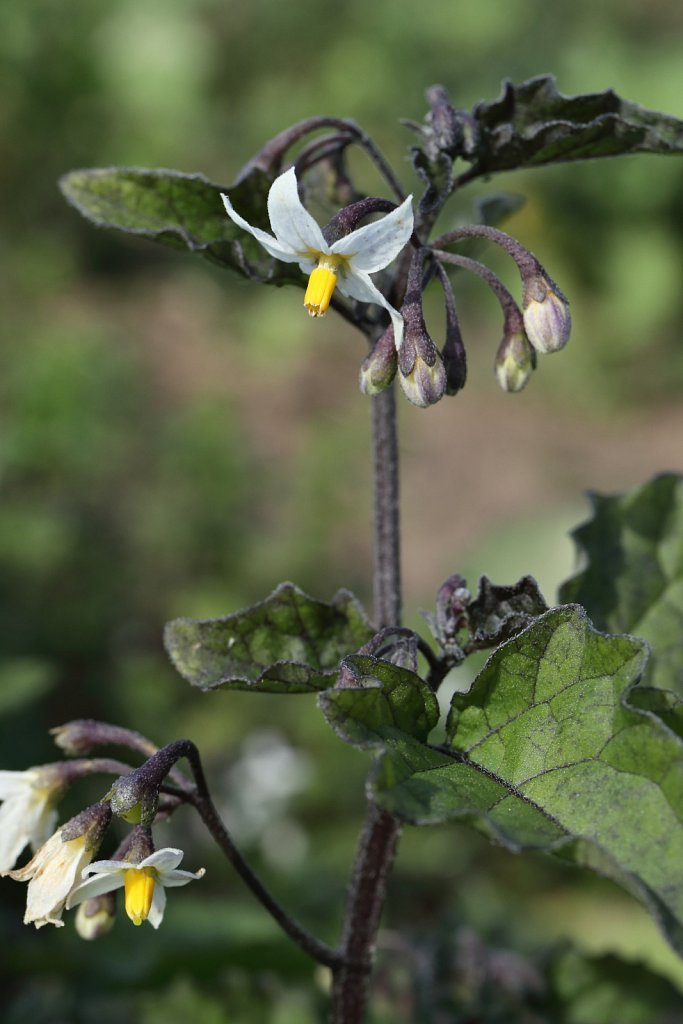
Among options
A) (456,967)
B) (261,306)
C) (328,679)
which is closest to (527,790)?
(328,679)

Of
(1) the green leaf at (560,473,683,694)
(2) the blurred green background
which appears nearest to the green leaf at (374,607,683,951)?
(1) the green leaf at (560,473,683,694)

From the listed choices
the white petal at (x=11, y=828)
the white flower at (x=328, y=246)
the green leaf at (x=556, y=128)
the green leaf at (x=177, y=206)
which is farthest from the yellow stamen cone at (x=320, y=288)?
the white petal at (x=11, y=828)

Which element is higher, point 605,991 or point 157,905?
point 157,905

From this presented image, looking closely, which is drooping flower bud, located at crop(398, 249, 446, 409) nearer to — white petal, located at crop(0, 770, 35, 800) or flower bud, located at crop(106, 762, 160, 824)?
flower bud, located at crop(106, 762, 160, 824)

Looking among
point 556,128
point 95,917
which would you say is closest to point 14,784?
point 95,917

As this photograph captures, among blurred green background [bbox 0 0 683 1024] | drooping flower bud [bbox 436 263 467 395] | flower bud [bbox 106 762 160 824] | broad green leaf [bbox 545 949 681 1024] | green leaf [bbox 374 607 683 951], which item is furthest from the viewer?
blurred green background [bbox 0 0 683 1024]

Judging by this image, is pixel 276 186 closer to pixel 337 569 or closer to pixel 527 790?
pixel 527 790

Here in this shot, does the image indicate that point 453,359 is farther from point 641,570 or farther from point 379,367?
point 641,570
